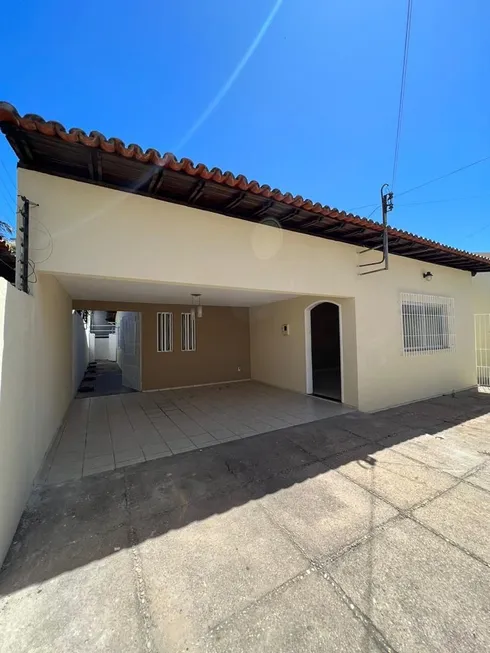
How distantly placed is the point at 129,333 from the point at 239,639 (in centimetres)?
1053

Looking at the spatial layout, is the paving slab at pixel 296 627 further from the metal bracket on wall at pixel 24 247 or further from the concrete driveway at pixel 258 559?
the metal bracket on wall at pixel 24 247

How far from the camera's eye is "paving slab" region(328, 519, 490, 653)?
1.74m

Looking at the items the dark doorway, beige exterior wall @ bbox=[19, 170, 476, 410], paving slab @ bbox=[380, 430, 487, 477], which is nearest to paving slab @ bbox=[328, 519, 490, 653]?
paving slab @ bbox=[380, 430, 487, 477]

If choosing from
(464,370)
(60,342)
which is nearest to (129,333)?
(60,342)

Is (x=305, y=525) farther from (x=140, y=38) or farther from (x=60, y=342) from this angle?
(x=140, y=38)

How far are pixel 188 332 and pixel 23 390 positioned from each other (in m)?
7.22

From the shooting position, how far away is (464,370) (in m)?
9.48

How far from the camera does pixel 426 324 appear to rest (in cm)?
849

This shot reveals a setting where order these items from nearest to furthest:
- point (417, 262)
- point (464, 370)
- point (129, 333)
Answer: point (417, 262), point (464, 370), point (129, 333)

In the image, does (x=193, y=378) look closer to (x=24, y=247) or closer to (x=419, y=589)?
(x=24, y=247)

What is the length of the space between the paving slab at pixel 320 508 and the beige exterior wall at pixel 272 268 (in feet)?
10.4

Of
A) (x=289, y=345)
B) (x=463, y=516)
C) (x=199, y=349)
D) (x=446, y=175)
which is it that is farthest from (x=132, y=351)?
(x=446, y=175)

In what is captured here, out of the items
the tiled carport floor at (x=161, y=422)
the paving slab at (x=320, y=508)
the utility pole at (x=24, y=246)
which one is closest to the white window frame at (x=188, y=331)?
the tiled carport floor at (x=161, y=422)

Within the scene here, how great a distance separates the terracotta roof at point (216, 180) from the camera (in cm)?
279
